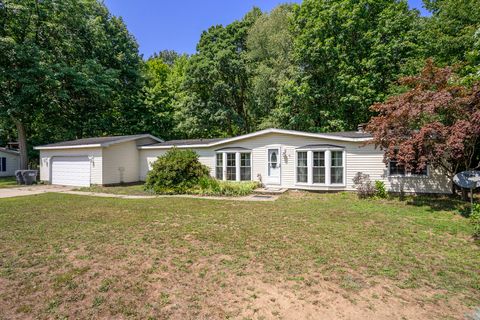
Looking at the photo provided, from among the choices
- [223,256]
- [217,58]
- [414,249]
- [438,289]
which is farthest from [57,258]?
[217,58]

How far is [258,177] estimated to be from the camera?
47.1 feet

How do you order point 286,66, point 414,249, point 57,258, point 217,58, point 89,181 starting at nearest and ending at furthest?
1. point 57,258
2. point 414,249
3. point 89,181
4. point 286,66
5. point 217,58

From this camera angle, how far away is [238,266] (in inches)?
184

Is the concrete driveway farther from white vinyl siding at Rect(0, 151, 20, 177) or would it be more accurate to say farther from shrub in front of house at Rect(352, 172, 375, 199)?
shrub in front of house at Rect(352, 172, 375, 199)

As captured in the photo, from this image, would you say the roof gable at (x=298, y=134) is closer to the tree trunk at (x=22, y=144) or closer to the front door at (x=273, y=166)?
the front door at (x=273, y=166)

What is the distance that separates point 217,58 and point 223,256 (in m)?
22.0

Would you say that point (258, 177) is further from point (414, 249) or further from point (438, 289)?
point (438, 289)

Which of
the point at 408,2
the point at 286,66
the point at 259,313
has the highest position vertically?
the point at 408,2

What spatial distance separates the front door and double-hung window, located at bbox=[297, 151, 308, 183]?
1.05m

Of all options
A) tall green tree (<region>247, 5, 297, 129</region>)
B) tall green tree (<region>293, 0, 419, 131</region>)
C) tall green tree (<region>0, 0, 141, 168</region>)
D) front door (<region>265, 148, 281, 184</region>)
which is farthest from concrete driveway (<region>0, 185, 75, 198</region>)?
tall green tree (<region>293, 0, 419, 131</region>)

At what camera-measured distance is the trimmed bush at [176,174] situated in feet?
43.5

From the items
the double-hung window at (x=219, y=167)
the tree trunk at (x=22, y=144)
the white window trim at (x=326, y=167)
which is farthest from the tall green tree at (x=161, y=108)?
the white window trim at (x=326, y=167)

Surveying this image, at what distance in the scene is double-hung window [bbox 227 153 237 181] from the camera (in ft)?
49.3

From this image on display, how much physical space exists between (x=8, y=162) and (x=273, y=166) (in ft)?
89.7
